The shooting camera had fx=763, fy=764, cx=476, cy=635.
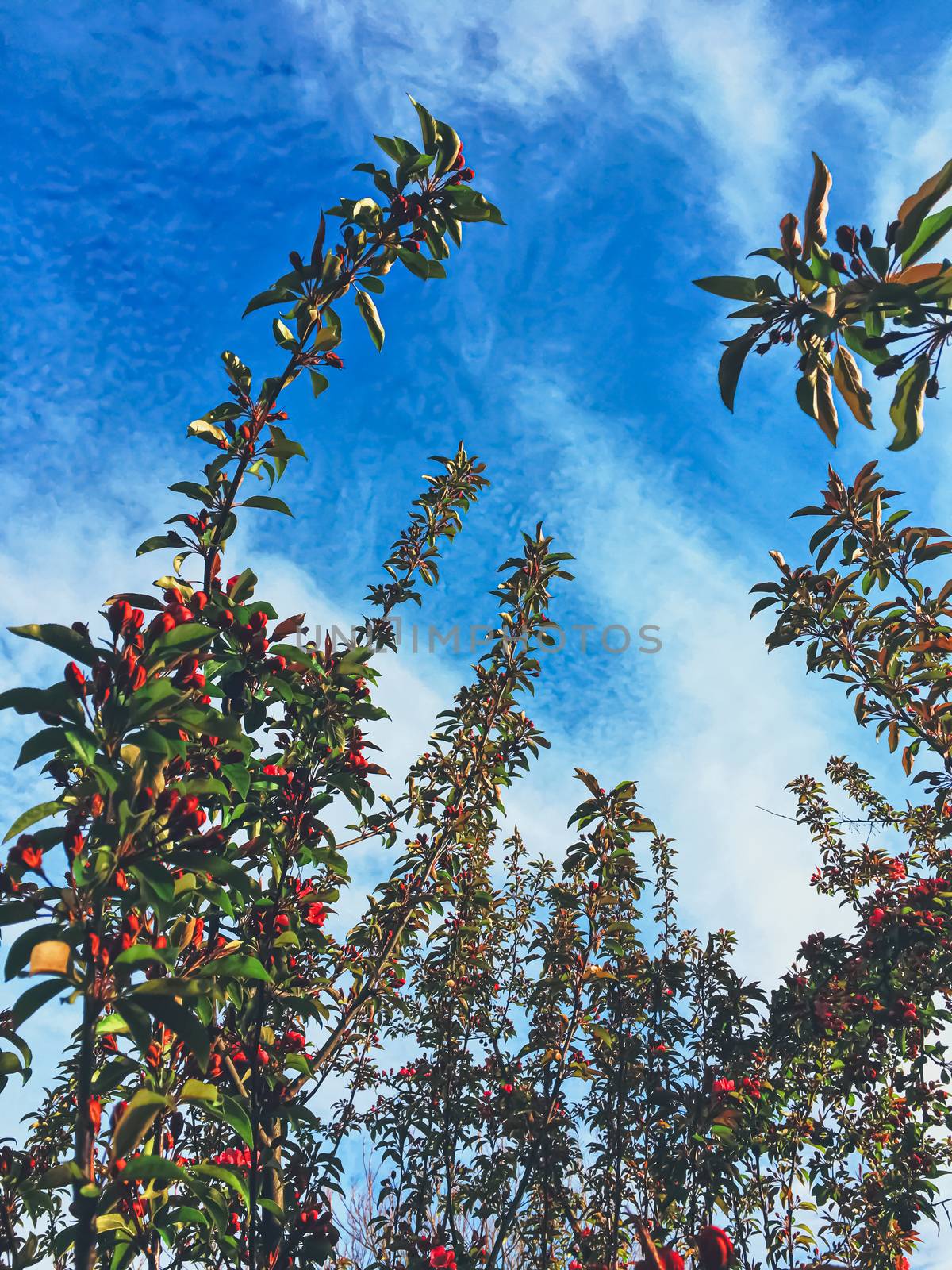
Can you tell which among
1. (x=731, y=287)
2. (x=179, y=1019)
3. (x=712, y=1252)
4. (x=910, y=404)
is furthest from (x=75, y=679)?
(x=910, y=404)

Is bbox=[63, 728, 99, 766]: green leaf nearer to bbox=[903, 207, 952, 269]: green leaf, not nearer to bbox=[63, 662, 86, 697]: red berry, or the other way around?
bbox=[63, 662, 86, 697]: red berry

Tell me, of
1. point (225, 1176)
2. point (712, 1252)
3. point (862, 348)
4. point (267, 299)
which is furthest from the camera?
point (267, 299)

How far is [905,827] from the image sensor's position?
18.5ft

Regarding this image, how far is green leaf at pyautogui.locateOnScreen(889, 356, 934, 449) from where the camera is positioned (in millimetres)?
1784

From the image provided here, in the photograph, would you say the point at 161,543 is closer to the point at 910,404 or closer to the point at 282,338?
the point at 282,338

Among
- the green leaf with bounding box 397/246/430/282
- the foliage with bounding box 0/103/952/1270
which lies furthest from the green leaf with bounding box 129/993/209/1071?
the green leaf with bounding box 397/246/430/282

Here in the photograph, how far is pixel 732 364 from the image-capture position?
1.80 metres

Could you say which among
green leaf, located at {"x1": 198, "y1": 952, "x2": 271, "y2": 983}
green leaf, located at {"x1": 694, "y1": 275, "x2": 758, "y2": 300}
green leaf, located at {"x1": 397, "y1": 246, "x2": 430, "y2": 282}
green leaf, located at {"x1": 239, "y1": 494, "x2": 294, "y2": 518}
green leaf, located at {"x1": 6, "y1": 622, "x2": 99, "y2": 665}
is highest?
green leaf, located at {"x1": 397, "y1": 246, "x2": 430, "y2": 282}

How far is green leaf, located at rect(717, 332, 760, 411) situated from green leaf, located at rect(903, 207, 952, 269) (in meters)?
0.34

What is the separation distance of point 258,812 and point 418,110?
256 cm

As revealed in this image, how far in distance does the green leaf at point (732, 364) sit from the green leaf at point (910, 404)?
1.21 feet

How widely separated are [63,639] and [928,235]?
2176mm

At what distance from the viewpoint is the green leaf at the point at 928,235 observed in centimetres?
164

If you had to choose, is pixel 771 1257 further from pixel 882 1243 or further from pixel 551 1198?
pixel 551 1198
